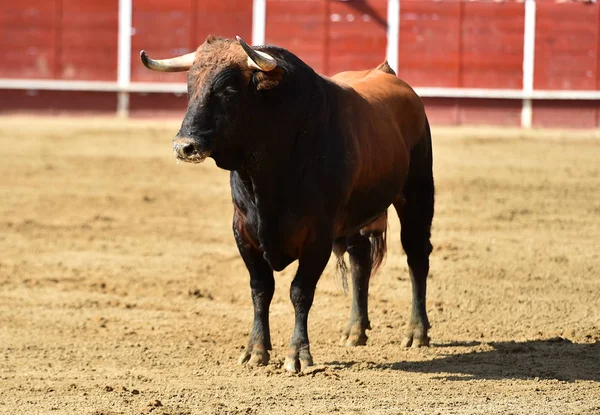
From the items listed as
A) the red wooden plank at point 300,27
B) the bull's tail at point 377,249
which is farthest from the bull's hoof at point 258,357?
the red wooden plank at point 300,27

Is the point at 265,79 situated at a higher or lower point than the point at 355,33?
lower

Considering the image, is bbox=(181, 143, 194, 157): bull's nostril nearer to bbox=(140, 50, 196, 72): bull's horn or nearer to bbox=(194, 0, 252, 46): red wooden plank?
bbox=(140, 50, 196, 72): bull's horn

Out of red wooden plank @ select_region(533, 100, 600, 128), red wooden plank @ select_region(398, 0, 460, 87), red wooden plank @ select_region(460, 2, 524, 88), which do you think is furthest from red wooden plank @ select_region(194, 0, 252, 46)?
red wooden plank @ select_region(533, 100, 600, 128)

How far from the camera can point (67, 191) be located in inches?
400

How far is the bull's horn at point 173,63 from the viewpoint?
16.1ft

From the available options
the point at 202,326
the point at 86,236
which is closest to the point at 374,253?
the point at 202,326

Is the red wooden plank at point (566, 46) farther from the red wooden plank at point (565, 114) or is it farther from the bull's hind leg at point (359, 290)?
the bull's hind leg at point (359, 290)

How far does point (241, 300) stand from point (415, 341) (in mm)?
1395

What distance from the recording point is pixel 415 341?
567cm

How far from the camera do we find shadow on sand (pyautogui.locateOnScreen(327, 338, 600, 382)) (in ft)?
16.4

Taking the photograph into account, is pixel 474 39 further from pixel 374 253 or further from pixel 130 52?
pixel 374 253

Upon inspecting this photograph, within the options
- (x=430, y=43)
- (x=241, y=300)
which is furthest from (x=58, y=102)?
(x=241, y=300)

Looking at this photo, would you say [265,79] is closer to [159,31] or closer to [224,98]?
[224,98]

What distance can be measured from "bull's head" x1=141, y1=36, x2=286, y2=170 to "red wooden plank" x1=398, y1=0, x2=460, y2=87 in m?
9.91
